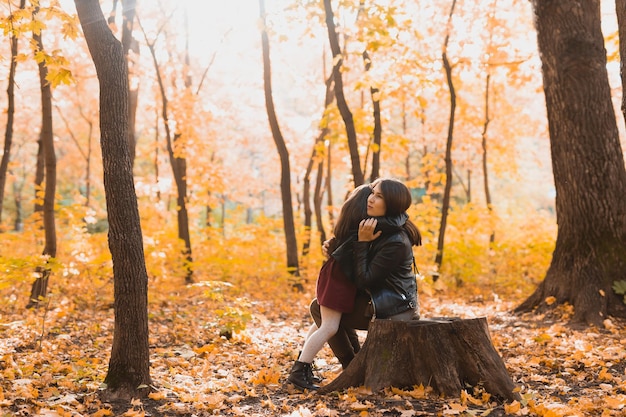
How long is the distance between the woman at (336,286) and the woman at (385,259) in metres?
0.08

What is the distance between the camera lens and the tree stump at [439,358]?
4.00 m

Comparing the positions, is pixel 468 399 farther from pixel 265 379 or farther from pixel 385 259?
pixel 265 379

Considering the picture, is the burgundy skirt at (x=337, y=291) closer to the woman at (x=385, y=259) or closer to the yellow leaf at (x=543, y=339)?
the woman at (x=385, y=259)

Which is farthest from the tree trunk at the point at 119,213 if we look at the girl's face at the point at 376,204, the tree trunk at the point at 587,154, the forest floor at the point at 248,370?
the tree trunk at the point at 587,154

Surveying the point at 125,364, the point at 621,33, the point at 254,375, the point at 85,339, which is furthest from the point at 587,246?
the point at 85,339

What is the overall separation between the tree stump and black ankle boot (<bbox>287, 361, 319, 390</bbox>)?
2.23 ft

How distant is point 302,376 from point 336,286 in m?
0.82

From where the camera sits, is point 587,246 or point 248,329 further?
point 248,329

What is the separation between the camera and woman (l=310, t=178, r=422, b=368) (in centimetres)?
433

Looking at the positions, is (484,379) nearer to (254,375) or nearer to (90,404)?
(254,375)

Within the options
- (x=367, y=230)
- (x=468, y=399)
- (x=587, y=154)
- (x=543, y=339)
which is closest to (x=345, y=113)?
(x=587, y=154)

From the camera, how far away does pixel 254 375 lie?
Result: 17.8 feet

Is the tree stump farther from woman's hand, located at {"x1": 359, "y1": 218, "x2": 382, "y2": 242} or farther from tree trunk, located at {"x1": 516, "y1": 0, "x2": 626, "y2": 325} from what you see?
tree trunk, located at {"x1": 516, "y1": 0, "x2": 626, "y2": 325}

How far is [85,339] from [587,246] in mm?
6416
